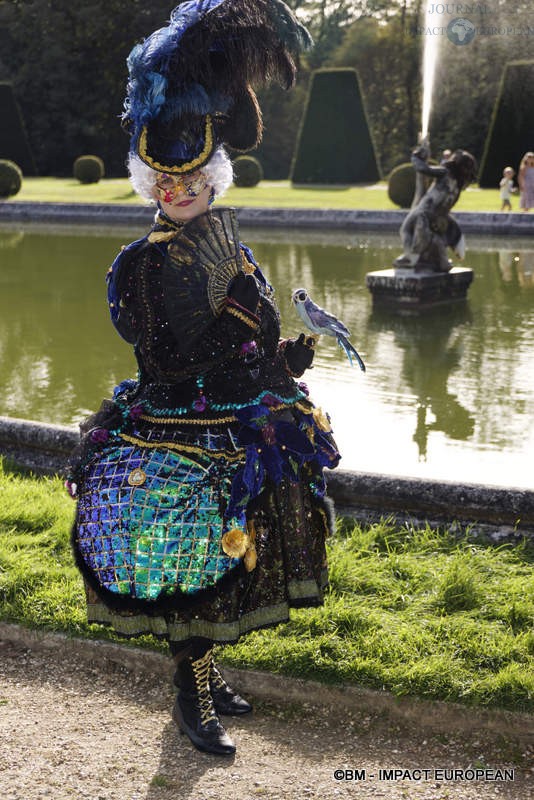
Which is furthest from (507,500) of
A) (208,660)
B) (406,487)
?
(208,660)

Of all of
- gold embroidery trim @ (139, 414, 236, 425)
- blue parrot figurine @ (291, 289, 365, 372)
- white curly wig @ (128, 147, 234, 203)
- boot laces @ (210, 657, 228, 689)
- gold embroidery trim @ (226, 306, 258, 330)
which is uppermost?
white curly wig @ (128, 147, 234, 203)

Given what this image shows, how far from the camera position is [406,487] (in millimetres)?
4234

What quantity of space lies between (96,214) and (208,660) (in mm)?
17970

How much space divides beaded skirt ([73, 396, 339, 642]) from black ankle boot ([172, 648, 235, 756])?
18 cm

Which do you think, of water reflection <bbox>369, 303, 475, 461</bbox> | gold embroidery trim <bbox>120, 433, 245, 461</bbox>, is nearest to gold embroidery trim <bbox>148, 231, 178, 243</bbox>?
gold embroidery trim <bbox>120, 433, 245, 461</bbox>

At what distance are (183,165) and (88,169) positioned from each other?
29218mm

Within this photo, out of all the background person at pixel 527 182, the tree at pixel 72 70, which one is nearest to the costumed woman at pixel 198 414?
the background person at pixel 527 182

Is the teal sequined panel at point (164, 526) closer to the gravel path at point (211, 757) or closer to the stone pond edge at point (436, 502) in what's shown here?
the gravel path at point (211, 757)

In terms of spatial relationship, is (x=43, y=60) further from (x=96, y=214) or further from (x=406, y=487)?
(x=406, y=487)

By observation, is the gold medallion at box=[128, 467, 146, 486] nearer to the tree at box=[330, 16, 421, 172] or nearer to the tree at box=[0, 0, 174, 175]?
the tree at box=[0, 0, 174, 175]

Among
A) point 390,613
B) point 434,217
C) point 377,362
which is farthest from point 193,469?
point 434,217

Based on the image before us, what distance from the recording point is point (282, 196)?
24.9m

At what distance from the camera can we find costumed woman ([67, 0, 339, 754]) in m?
2.80

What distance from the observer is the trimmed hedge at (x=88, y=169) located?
Answer: 30.7 metres
